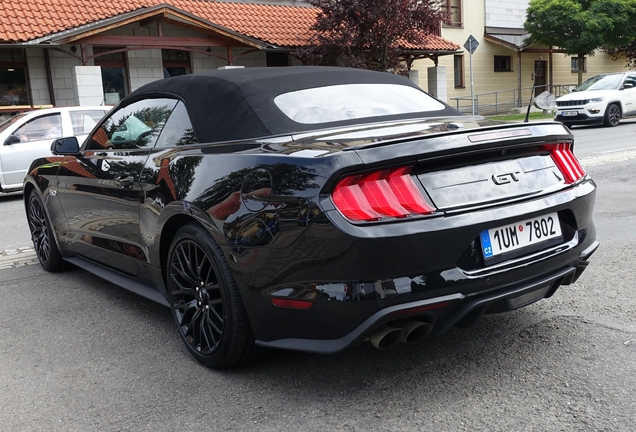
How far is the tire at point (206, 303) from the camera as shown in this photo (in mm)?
3146

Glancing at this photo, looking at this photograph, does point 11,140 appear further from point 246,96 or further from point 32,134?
point 246,96

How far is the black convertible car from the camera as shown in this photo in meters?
2.74

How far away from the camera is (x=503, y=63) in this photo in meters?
34.1

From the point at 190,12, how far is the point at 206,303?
18.7m

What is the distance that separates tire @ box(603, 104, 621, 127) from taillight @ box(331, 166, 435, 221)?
18.8m

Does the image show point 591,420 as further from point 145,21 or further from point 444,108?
point 145,21

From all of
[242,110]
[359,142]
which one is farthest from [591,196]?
[242,110]

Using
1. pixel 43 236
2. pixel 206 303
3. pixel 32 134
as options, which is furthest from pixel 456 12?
pixel 206 303

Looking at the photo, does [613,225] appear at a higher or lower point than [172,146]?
lower

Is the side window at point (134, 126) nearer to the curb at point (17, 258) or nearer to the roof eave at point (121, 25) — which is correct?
the curb at point (17, 258)

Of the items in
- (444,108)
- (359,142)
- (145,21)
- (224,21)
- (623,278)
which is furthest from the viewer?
(224,21)

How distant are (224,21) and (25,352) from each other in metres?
19.6

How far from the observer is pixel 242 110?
11.9 ft

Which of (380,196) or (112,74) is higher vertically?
(112,74)
